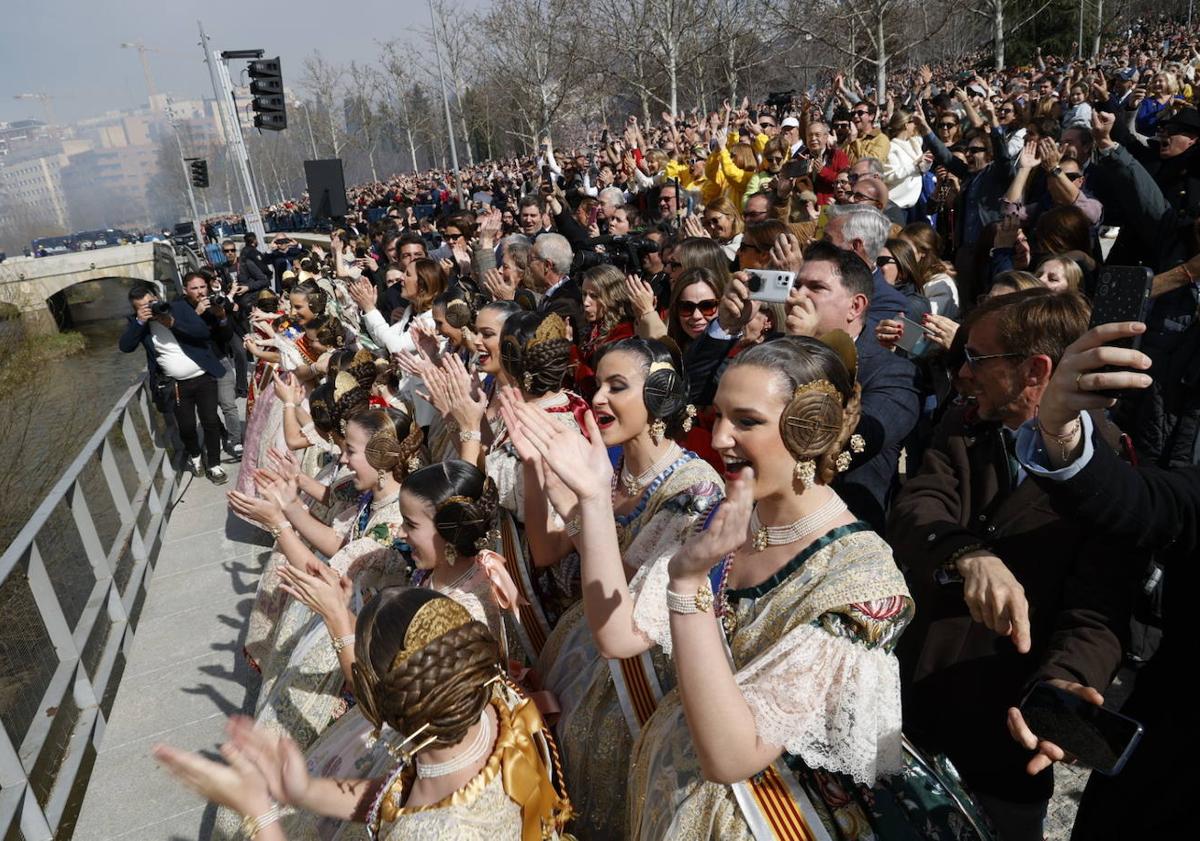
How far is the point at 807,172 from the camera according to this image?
21.7 ft

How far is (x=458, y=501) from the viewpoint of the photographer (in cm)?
256

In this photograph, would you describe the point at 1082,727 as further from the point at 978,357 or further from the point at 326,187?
the point at 326,187

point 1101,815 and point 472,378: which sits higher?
point 472,378

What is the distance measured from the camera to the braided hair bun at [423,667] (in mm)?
1722

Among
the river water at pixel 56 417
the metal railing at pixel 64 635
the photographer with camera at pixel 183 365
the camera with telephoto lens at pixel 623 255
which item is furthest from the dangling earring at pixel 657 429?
the river water at pixel 56 417

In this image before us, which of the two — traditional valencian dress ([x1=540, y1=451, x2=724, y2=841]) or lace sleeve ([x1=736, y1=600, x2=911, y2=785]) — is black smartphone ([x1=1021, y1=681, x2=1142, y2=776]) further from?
traditional valencian dress ([x1=540, y1=451, x2=724, y2=841])

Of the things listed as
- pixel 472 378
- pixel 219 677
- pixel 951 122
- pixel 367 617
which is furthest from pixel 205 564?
pixel 951 122

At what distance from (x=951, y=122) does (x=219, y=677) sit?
8579 mm

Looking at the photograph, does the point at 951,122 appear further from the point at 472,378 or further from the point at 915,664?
the point at 915,664

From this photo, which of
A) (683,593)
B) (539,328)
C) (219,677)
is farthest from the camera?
(219,677)

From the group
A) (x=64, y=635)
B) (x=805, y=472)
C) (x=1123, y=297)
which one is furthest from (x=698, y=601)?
(x=64, y=635)

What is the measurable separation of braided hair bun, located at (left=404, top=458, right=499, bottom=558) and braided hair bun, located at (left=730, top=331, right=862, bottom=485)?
3.32 feet

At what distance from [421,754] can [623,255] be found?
5.23 metres

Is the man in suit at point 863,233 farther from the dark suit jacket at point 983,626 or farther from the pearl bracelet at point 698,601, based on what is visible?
the pearl bracelet at point 698,601
